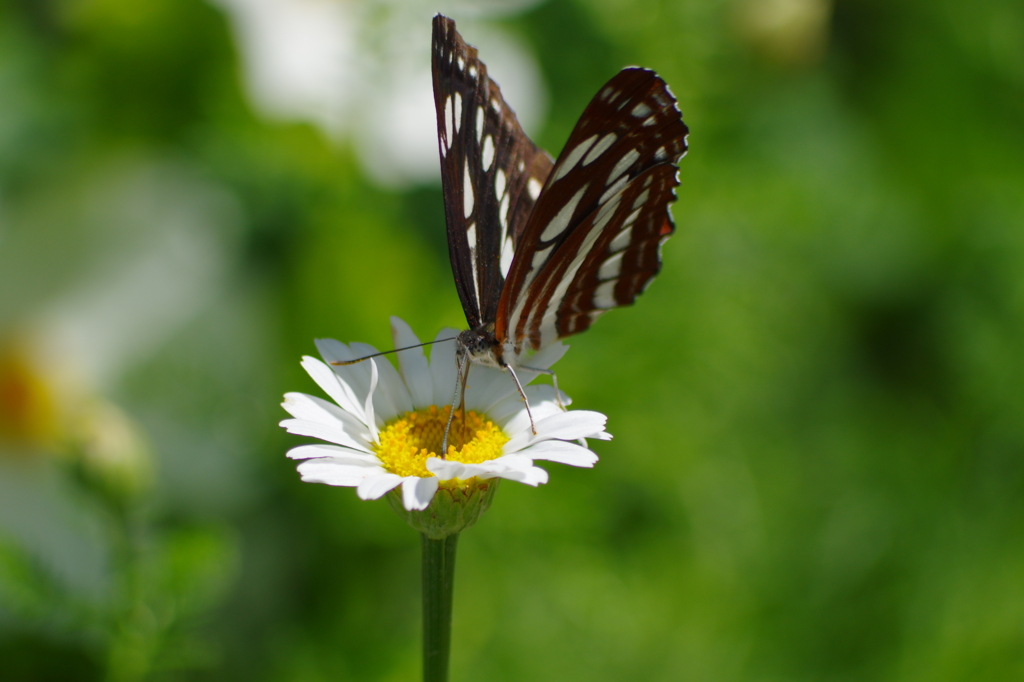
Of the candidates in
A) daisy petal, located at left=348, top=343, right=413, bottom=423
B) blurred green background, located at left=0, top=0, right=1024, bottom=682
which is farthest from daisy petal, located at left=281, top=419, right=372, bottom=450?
blurred green background, located at left=0, top=0, right=1024, bottom=682

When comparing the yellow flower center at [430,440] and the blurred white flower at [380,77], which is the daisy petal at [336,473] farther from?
the blurred white flower at [380,77]

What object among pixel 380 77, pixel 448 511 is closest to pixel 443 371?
pixel 448 511

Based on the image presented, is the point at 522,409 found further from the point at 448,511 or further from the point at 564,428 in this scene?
the point at 448,511

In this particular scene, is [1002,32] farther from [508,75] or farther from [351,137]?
[351,137]

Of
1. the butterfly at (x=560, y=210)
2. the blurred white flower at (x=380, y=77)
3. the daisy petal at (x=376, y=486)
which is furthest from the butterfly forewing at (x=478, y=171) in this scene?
the blurred white flower at (x=380, y=77)

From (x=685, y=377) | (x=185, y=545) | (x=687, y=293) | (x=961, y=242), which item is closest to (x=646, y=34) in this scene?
(x=687, y=293)

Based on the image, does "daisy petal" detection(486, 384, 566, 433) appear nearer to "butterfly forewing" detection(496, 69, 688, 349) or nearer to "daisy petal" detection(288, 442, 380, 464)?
"butterfly forewing" detection(496, 69, 688, 349)
